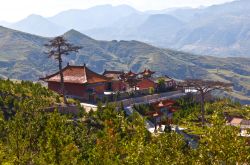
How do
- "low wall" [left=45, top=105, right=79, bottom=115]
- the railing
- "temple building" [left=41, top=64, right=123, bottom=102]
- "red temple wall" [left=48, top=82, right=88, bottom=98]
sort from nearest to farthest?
"low wall" [left=45, top=105, right=79, bottom=115] → the railing → "temple building" [left=41, top=64, right=123, bottom=102] → "red temple wall" [left=48, top=82, right=88, bottom=98]

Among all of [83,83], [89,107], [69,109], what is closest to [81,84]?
[83,83]

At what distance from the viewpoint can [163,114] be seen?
241 ft

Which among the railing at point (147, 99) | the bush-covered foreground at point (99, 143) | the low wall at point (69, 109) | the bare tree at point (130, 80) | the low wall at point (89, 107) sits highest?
the bush-covered foreground at point (99, 143)

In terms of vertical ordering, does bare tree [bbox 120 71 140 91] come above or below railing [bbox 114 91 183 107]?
above

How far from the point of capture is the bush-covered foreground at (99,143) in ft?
73.9

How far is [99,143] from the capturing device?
36.2 m

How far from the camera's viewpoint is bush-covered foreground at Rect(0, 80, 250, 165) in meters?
22.5

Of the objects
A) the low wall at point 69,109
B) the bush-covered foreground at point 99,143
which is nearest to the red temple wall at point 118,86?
the low wall at point 69,109

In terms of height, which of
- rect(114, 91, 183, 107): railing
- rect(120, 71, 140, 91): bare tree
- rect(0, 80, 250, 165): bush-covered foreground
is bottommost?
rect(114, 91, 183, 107): railing

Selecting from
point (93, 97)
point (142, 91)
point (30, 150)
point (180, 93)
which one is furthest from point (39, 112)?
point (180, 93)

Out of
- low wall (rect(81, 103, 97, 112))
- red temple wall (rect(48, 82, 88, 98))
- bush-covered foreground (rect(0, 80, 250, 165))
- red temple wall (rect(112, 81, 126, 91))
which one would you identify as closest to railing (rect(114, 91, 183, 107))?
low wall (rect(81, 103, 97, 112))

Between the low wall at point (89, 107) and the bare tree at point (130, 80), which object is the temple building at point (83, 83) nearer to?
the bare tree at point (130, 80)

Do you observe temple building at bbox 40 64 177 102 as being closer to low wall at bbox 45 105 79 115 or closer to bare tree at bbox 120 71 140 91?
bare tree at bbox 120 71 140 91

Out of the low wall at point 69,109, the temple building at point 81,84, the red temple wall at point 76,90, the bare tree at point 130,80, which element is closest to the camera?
the low wall at point 69,109
